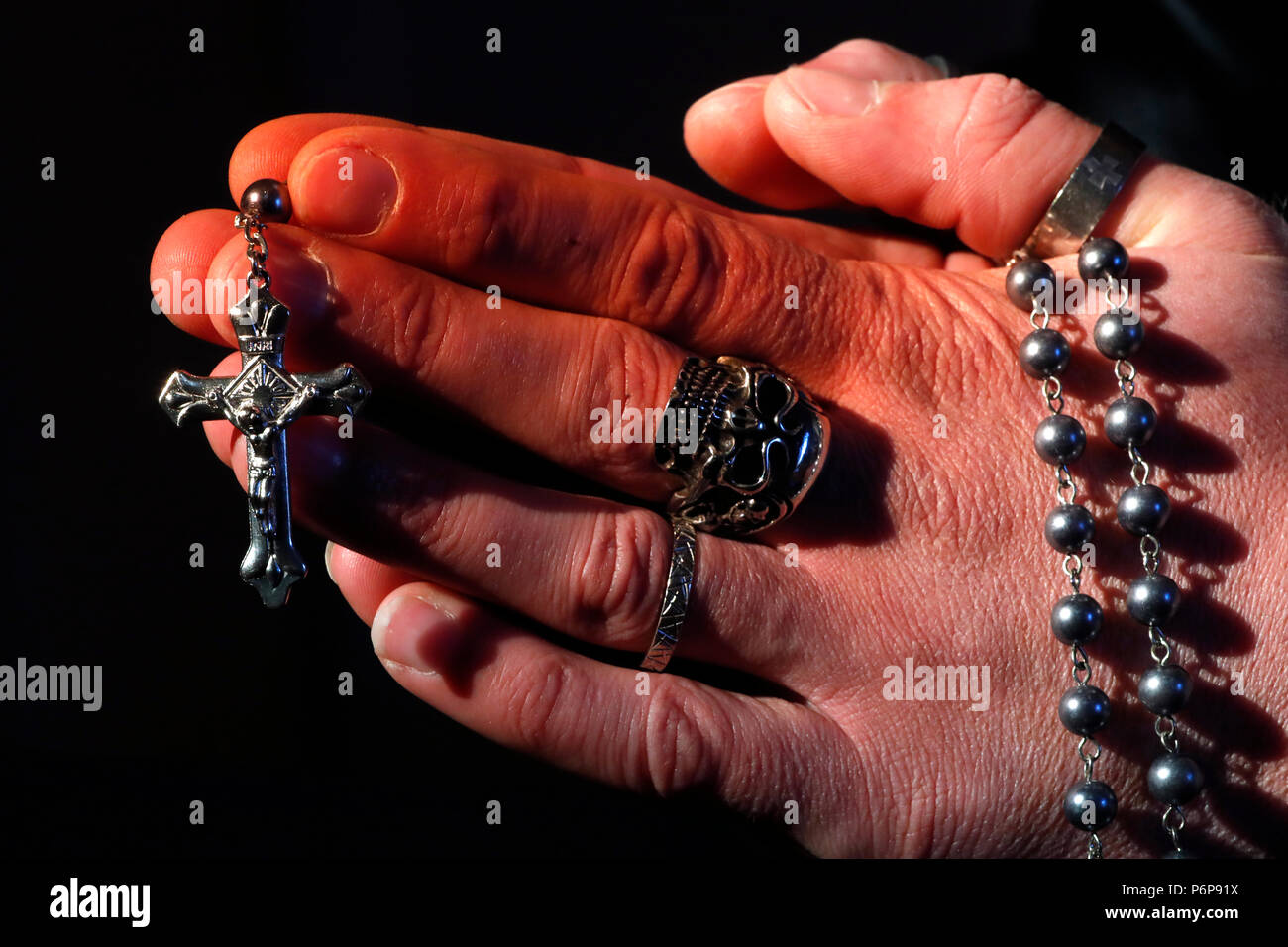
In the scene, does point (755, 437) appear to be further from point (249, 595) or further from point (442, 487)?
point (249, 595)

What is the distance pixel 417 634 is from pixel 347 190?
0.42 metres

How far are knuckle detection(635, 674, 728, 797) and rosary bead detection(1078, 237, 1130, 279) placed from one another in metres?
0.59

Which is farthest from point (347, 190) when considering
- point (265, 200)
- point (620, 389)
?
point (620, 389)

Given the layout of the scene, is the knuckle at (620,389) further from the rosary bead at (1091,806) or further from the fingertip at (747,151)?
the rosary bead at (1091,806)

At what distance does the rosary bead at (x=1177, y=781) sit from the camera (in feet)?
3.24

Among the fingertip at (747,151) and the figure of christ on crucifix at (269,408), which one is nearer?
the figure of christ on crucifix at (269,408)

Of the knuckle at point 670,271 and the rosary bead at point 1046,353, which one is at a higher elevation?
the knuckle at point 670,271

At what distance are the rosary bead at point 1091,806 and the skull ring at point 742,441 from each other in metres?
0.38

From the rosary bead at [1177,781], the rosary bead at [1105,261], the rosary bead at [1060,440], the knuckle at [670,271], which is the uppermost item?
the rosary bead at [1105,261]

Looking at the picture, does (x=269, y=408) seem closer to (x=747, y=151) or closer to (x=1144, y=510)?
(x=747, y=151)

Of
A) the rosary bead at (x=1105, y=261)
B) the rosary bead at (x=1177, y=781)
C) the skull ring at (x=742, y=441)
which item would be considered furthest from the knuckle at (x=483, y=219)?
the rosary bead at (x=1177, y=781)

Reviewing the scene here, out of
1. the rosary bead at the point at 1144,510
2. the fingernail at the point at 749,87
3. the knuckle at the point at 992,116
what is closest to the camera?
the rosary bead at the point at 1144,510

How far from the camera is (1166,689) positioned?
0.99m

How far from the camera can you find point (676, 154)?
5.96ft
